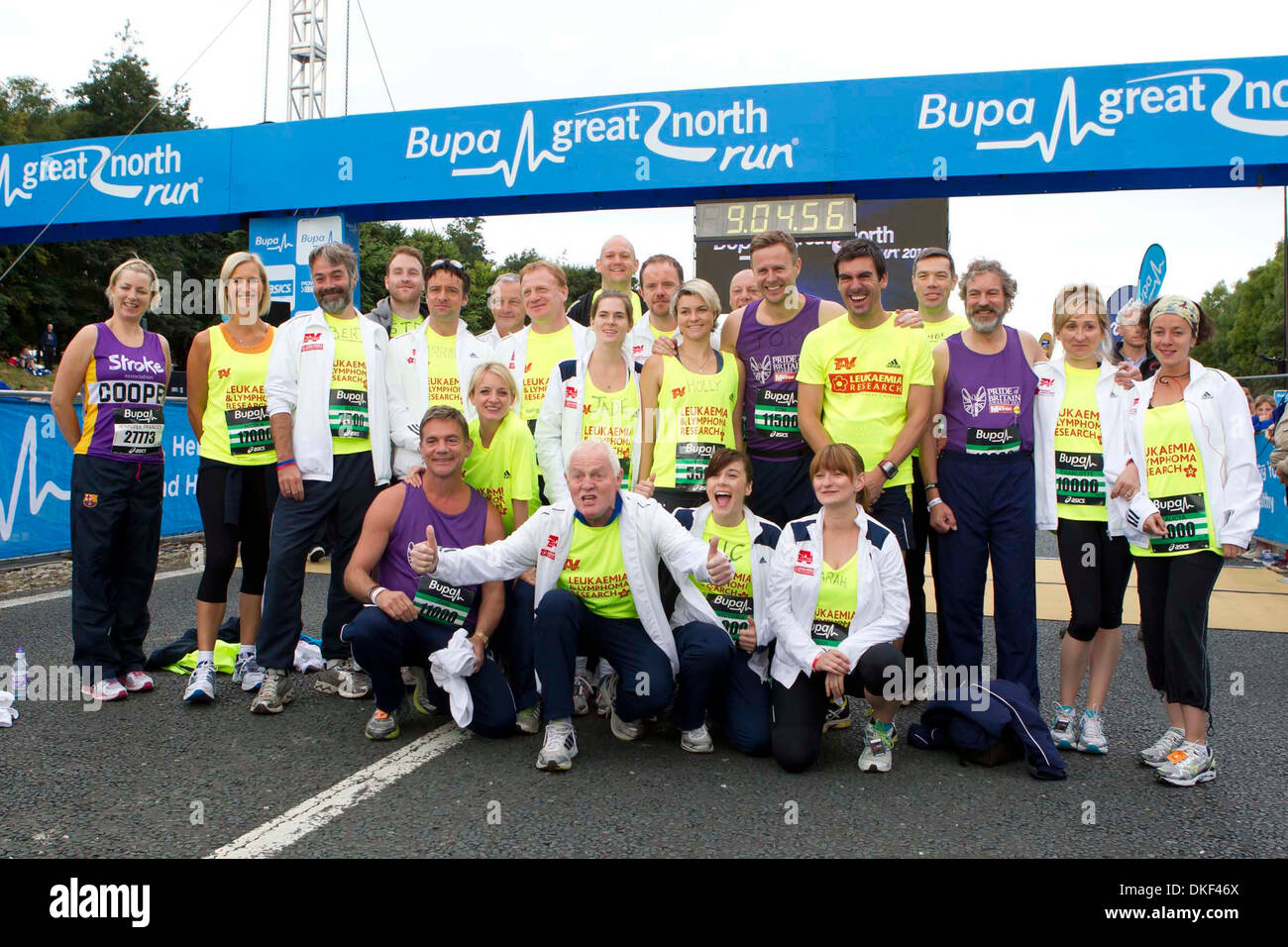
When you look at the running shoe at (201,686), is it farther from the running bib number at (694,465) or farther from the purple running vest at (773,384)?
the purple running vest at (773,384)

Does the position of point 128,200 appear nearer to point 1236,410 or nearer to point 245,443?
point 245,443

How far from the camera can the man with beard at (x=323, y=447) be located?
14.6ft

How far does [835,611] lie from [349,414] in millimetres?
2519

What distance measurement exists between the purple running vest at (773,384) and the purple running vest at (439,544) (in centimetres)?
136

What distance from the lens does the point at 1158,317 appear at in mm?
3934

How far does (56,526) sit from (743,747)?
765 centimetres

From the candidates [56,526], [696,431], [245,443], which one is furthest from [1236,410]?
[56,526]

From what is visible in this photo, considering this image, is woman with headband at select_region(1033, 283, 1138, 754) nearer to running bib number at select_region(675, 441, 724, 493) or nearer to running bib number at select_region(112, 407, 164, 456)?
running bib number at select_region(675, 441, 724, 493)

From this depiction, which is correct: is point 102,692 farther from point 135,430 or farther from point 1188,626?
point 1188,626

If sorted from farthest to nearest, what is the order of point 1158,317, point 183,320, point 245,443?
1. point 183,320
2. point 245,443
3. point 1158,317

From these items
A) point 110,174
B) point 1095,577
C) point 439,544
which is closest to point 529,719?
point 439,544

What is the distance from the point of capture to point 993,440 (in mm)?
4188

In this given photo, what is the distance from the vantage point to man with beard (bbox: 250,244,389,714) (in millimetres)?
4465
